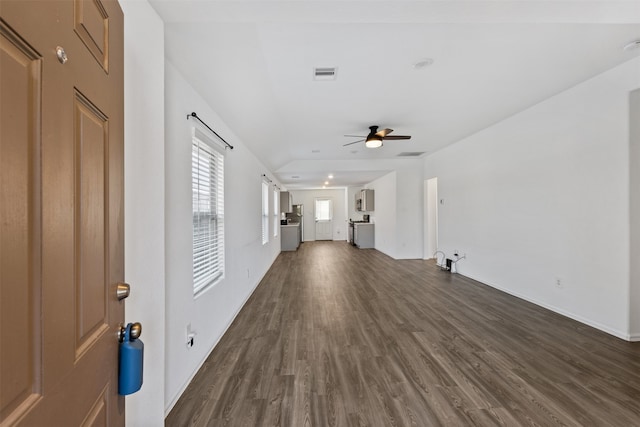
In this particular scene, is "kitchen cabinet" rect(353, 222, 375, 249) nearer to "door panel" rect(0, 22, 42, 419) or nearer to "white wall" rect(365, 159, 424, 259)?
"white wall" rect(365, 159, 424, 259)

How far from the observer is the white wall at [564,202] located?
262 centimetres

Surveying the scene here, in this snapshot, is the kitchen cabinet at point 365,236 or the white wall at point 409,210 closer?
the white wall at point 409,210

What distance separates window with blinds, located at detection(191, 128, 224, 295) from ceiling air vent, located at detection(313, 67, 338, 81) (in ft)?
4.04

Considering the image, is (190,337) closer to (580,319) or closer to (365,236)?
(580,319)

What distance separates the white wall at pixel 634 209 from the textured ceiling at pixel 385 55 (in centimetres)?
59

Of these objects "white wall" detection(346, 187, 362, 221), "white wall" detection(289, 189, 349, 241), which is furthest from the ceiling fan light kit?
"white wall" detection(289, 189, 349, 241)

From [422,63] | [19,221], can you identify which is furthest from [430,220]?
[19,221]

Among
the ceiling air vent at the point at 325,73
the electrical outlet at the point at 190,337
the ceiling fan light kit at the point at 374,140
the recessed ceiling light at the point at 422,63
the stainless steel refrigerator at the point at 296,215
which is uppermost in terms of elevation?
the recessed ceiling light at the point at 422,63

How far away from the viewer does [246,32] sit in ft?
6.04

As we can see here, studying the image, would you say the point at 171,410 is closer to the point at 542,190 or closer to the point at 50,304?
the point at 50,304

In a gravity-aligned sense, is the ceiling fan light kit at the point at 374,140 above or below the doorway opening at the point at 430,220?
above

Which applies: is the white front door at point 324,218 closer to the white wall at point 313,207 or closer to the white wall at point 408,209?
the white wall at point 313,207

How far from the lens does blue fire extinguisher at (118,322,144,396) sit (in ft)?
2.64

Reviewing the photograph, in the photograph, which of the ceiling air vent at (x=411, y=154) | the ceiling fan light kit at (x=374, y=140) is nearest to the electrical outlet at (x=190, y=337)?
the ceiling fan light kit at (x=374, y=140)
